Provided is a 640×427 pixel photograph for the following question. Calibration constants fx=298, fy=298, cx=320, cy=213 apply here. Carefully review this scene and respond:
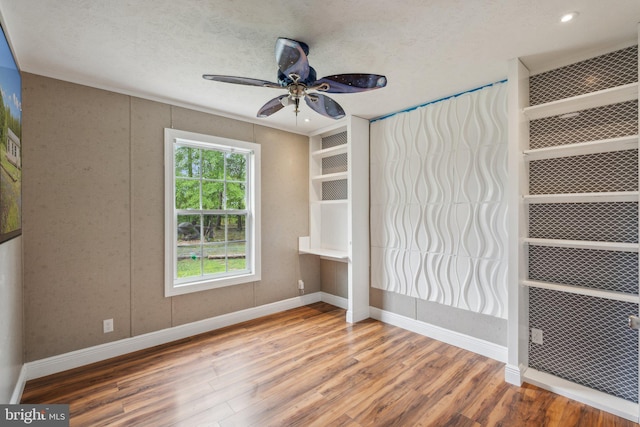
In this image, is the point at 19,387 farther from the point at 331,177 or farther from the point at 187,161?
the point at 331,177

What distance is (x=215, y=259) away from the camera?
3.55 meters

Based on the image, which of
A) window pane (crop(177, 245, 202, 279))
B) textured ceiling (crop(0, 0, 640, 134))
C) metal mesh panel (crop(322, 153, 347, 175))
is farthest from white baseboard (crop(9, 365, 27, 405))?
metal mesh panel (crop(322, 153, 347, 175))

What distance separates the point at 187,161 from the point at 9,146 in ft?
5.41

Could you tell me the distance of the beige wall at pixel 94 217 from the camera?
7.99 ft

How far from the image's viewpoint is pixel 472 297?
2.87 metres

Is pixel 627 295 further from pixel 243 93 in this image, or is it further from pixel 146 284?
pixel 146 284

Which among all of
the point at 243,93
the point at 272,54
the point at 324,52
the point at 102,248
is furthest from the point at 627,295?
the point at 102,248

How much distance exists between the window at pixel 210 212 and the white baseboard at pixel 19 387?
1.14 meters

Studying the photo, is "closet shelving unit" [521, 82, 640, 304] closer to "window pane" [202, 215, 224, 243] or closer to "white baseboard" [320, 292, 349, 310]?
"white baseboard" [320, 292, 349, 310]

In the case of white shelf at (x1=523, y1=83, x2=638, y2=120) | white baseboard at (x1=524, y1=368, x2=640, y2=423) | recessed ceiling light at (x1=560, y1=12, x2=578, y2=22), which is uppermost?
recessed ceiling light at (x1=560, y1=12, x2=578, y2=22)

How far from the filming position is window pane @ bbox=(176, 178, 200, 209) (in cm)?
328

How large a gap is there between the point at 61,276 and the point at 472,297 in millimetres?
3697

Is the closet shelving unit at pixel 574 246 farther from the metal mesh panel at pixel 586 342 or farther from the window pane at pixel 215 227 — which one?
the window pane at pixel 215 227

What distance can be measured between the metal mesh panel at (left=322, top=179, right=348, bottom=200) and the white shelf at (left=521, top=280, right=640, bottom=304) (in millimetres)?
2342
